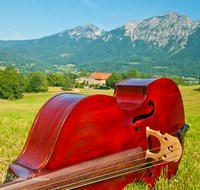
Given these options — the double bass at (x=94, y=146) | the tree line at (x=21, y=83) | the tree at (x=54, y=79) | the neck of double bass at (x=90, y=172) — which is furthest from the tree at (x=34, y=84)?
the neck of double bass at (x=90, y=172)

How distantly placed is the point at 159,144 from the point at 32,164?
1.57 meters

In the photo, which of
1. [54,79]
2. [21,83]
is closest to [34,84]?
[21,83]

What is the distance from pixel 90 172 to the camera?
1.54 metres

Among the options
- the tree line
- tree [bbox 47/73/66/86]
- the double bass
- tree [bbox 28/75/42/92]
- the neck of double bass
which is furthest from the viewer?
tree [bbox 47/73/66/86]

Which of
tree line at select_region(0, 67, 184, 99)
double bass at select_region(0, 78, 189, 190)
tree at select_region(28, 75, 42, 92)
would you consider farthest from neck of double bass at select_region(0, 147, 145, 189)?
tree at select_region(28, 75, 42, 92)

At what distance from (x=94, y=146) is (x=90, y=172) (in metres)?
0.22

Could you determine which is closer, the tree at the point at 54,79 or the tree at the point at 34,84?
the tree at the point at 34,84

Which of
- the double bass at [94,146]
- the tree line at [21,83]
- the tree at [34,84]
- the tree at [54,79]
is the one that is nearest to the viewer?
the double bass at [94,146]

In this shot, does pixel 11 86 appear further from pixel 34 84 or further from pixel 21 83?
pixel 34 84

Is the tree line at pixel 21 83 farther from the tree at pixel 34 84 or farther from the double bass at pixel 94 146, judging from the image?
the double bass at pixel 94 146

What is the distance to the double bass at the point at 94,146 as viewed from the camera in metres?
1.41

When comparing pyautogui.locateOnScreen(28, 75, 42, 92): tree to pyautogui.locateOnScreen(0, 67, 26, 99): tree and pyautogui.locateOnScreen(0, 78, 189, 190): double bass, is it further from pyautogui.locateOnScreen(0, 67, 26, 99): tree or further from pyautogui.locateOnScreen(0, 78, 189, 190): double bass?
pyautogui.locateOnScreen(0, 78, 189, 190): double bass

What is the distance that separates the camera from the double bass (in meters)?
1.41

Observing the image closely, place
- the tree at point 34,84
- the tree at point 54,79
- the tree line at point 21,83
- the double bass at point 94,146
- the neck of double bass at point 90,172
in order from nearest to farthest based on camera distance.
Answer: the neck of double bass at point 90,172 → the double bass at point 94,146 → the tree line at point 21,83 → the tree at point 34,84 → the tree at point 54,79
